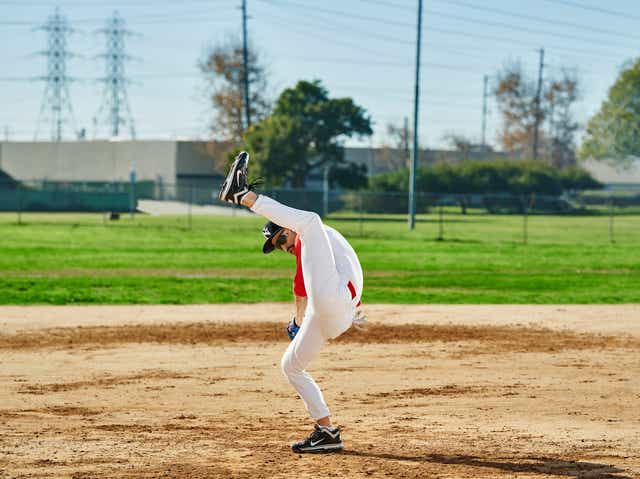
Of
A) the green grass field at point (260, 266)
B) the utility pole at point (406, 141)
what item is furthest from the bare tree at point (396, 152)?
the green grass field at point (260, 266)

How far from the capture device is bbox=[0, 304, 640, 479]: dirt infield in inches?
330

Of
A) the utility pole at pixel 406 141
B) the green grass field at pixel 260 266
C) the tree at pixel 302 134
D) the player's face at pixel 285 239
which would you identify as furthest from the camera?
the utility pole at pixel 406 141

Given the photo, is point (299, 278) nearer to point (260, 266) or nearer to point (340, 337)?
point (340, 337)

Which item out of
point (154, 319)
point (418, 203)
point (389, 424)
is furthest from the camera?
point (418, 203)

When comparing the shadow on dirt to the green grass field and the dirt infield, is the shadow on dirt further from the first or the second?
the green grass field

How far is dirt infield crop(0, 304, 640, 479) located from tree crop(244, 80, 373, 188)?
53.2 metres

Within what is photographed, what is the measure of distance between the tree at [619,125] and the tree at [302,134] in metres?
31.2

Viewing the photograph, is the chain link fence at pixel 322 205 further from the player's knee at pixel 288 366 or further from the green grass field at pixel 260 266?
the player's knee at pixel 288 366

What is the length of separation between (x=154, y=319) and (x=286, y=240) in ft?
35.1

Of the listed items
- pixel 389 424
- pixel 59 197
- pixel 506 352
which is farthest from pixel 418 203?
pixel 389 424

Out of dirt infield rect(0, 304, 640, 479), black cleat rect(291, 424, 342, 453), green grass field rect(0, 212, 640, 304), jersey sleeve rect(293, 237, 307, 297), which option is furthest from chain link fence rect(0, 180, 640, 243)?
jersey sleeve rect(293, 237, 307, 297)

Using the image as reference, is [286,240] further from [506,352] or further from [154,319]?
[154,319]

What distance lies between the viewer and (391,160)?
375 ft

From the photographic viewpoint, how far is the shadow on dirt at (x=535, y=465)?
316 inches
